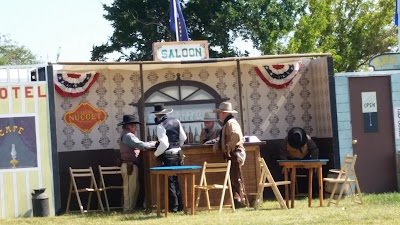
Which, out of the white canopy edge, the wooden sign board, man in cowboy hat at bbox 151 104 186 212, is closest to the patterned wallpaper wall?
the white canopy edge

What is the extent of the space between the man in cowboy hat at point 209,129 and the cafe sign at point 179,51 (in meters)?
1.03

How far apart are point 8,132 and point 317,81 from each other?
5726mm

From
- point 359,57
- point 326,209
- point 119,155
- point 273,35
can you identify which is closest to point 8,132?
point 119,155

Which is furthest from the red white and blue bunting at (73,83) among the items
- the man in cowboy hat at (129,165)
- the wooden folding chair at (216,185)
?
the wooden folding chair at (216,185)

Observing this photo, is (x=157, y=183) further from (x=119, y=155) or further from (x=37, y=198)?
(x=119, y=155)

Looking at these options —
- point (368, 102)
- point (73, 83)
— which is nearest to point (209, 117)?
point (73, 83)

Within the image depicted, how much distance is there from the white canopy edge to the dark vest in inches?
45.3

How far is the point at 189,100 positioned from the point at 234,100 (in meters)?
0.84

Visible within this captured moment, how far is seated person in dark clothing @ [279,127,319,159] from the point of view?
16500 millimetres

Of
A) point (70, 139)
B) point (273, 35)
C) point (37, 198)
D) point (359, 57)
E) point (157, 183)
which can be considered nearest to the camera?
point (157, 183)

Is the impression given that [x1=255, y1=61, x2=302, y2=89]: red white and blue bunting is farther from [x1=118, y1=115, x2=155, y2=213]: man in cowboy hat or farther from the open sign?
[x1=118, y1=115, x2=155, y2=213]: man in cowboy hat

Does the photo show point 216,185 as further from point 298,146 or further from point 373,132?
point 373,132

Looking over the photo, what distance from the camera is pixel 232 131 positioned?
14250mm

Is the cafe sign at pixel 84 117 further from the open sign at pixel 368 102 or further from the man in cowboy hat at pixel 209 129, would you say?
Answer: the open sign at pixel 368 102
